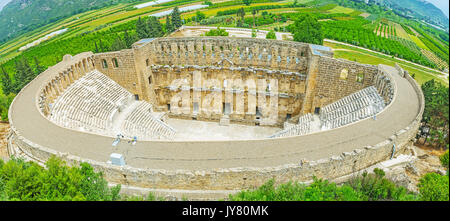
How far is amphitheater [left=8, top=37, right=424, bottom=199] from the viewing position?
1691cm

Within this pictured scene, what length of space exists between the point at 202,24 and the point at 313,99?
39.2 meters

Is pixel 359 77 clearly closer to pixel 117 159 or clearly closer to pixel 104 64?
pixel 117 159

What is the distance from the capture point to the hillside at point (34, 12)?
53656mm

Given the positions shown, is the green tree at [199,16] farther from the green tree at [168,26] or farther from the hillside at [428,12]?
the hillside at [428,12]

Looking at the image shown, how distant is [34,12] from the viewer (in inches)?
2347

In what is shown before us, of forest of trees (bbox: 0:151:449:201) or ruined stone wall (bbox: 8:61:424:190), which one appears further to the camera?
ruined stone wall (bbox: 8:61:424:190)

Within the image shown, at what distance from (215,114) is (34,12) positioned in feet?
174

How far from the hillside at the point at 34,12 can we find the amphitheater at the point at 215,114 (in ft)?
115

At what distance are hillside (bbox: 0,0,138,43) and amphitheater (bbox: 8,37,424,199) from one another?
35.0 m

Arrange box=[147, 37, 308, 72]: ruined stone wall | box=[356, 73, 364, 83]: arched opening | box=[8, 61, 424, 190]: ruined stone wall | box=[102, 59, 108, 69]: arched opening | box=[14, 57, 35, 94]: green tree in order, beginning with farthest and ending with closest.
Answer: box=[14, 57, 35, 94]: green tree < box=[102, 59, 108, 69]: arched opening < box=[147, 37, 308, 72]: ruined stone wall < box=[356, 73, 364, 83]: arched opening < box=[8, 61, 424, 190]: ruined stone wall

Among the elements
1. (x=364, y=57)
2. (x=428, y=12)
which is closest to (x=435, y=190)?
(x=428, y=12)

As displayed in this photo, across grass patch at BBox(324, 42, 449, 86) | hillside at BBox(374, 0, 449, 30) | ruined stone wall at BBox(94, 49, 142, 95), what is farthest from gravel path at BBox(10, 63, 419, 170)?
grass patch at BBox(324, 42, 449, 86)

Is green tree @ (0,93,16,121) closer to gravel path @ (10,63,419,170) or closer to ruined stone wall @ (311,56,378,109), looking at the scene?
gravel path @ (10,63,419,170)
